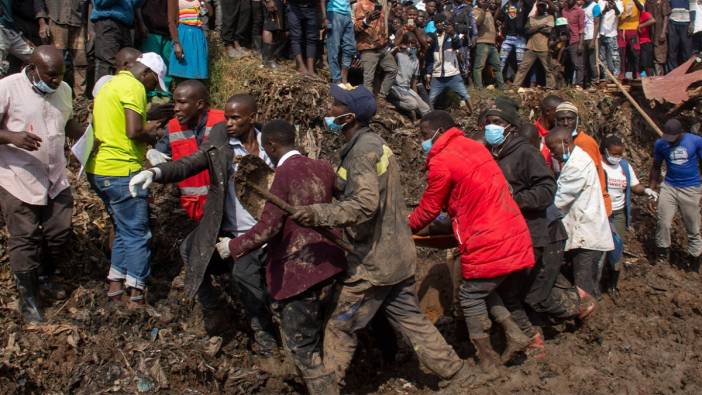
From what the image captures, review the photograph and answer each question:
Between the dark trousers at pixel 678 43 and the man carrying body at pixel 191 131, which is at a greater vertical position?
the man carrying body at pixel 191 131

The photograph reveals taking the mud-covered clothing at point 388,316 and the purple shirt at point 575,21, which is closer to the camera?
the mud-covered clothing at point 388,316

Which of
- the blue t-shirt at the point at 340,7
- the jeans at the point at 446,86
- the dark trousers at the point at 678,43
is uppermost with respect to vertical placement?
the blue t-shirt at the point at 340,7

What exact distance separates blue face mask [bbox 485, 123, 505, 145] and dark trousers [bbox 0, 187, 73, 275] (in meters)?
3.45

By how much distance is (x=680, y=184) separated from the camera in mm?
8883

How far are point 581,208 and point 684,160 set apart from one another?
11.3 ft

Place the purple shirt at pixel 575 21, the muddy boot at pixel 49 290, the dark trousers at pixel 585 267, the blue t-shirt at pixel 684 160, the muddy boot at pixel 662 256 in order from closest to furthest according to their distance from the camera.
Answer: the muddy boot at pixel 49 290, the dark trousers at pixel 585 267, the blue t-shirt at pixel 684 160, the muddy boot at pixel 662 256, the purple shirt at pixel 575 21

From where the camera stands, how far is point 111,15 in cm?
762

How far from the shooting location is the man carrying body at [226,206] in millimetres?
4855

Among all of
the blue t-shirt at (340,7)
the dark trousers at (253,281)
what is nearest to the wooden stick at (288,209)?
the dark trousers at (253,281)

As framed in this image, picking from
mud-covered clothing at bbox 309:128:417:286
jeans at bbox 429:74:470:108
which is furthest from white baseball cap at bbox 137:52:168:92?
jeans at bbox 429:74:470:108

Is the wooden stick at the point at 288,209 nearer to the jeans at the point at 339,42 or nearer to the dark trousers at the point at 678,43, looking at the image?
the jeans at the point at 339,42

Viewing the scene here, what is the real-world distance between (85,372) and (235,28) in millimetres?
5912

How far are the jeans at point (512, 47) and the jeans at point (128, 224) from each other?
29.5ft

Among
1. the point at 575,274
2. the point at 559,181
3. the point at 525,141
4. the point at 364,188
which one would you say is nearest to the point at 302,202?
the point at 364,188
